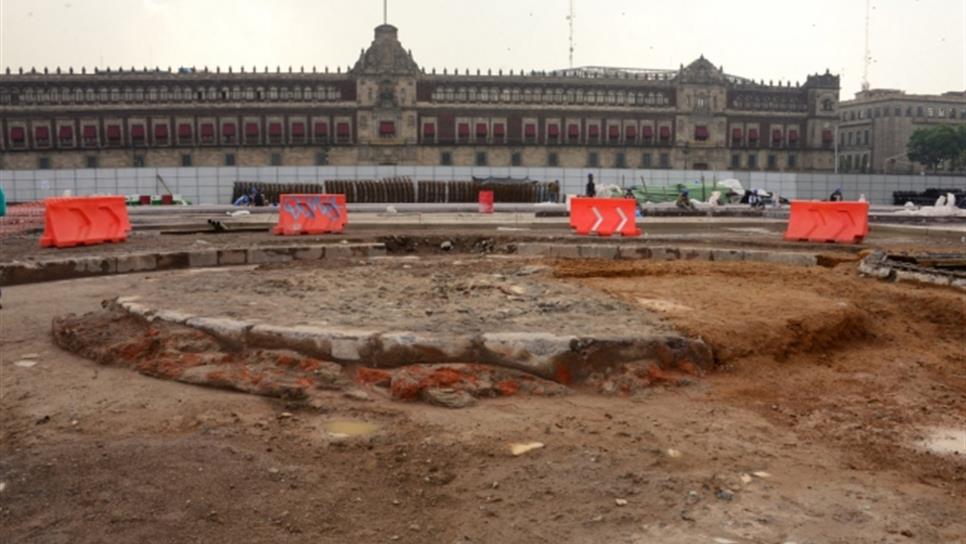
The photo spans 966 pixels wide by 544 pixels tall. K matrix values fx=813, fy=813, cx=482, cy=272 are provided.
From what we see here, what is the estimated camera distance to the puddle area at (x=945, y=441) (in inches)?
167

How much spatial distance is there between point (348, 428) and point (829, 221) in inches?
543

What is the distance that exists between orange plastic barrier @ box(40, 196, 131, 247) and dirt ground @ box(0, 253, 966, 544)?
8.10m

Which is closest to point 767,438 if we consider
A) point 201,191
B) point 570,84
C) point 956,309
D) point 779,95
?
point 956,309

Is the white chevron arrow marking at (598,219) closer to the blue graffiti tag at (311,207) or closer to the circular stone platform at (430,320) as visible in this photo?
the blue graffiti tag at (311,207)

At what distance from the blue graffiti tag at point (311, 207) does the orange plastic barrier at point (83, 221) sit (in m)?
3.19

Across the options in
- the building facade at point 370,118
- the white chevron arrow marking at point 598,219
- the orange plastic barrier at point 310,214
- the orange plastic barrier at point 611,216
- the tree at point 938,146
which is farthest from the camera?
the tree at point 938,146

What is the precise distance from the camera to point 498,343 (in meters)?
5.54

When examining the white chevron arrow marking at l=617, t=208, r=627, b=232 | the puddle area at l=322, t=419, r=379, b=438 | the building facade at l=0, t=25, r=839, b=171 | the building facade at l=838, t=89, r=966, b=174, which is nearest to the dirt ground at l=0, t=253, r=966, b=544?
the puddle area at l=322, t=419, r=379, b=438

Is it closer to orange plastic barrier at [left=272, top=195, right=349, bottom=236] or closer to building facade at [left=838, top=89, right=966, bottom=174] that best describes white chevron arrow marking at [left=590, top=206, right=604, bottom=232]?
orange plastic barrier at [left=272, top=195, right=349, bottom=236]

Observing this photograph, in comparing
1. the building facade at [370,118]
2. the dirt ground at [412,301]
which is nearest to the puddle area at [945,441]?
the dirt ground at [412,301]

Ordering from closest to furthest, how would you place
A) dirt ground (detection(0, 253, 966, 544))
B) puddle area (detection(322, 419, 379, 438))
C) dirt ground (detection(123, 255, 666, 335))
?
dirt ground (detection(0, 253, 966, 544)) → puddle area (detection(322, 419, 379, 438)) → dirt ground (detection(123, 255, 666, 335))

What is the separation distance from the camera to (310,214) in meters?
17.1

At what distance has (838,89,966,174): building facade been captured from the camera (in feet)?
315

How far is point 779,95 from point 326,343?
78803 millimetres
